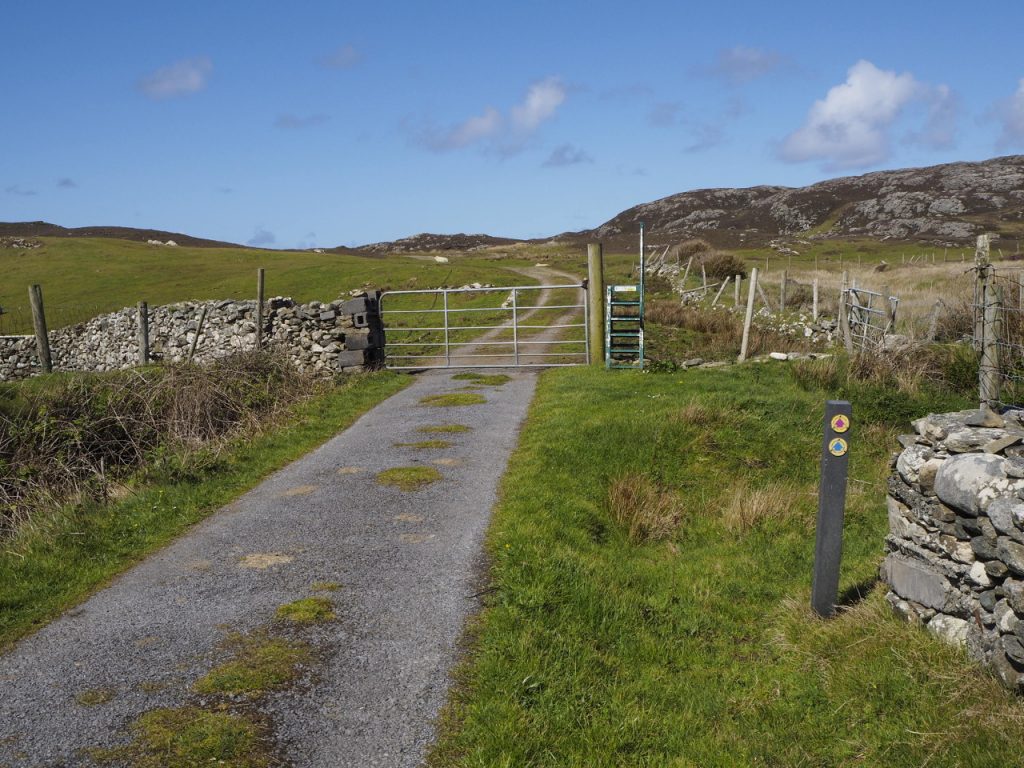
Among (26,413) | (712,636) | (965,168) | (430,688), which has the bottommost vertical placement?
(712,636)

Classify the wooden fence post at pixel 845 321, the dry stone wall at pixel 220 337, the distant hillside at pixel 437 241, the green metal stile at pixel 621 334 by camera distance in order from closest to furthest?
the green metal stile at pixel 621 334, the dry stone wall at pixel 220 337, the wooden fence post at pixel 845 321, the distant hillside at pixel 437 241

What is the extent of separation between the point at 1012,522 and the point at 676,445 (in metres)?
6.64

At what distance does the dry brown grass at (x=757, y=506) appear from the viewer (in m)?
9.23

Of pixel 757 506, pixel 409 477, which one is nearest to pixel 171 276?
pixel 409 477

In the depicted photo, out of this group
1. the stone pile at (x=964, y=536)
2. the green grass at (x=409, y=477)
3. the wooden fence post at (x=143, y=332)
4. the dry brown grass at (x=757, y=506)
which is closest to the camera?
the stone pile at (x=964, y=536)

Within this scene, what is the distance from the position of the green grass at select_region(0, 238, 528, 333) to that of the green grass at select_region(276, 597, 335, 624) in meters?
32.4

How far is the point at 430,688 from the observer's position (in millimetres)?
5027

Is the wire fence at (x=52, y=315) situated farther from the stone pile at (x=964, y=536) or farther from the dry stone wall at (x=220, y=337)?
the stone pile at (x=964, y=536)

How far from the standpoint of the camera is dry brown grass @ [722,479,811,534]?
9.23 meters

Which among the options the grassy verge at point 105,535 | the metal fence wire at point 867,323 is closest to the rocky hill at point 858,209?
the metal fence wire at point 867,323

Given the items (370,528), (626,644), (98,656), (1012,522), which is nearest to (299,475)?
(370,528)

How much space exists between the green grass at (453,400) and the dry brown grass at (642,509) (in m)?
5.17

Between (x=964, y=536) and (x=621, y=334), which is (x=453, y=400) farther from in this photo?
(x=964, y=536)

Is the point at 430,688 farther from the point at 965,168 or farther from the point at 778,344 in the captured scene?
the point at 965,168
